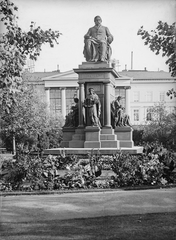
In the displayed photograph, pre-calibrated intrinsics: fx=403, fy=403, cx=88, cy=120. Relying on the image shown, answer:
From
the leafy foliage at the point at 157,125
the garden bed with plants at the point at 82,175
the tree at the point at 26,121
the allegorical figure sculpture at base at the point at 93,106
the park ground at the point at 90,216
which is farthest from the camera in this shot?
the leafy foliage at the point at 157,125

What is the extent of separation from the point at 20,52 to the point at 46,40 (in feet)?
2.90

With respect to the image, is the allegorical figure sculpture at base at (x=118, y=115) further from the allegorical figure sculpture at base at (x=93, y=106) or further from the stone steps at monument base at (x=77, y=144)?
the stone steps at monument base at (x=77, y=144)

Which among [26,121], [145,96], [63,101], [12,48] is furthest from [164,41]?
[63,101]

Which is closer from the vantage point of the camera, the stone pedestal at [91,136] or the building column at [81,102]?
the stone pedestal at [91,136]

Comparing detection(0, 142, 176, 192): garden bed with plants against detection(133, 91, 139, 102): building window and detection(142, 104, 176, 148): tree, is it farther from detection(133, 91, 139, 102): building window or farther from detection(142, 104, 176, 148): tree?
detection(133, 91, 139, 102): building window

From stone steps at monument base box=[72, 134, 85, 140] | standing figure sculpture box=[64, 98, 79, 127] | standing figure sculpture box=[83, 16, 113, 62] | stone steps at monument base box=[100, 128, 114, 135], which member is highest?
standing figure sculpture box=[83, 16, 113, 62]

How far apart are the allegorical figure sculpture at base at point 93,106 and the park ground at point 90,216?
7.97 m

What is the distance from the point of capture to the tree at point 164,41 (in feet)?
25.4

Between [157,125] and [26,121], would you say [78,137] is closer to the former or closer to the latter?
[26,121]

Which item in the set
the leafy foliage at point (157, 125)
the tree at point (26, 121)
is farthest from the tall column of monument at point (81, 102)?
the leafy foliage at point (157, 125)

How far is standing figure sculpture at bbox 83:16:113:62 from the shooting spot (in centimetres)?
1788

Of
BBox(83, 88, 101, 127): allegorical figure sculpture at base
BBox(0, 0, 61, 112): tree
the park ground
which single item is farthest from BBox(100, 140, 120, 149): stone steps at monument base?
BBox(0, 0, 61, 112): tree

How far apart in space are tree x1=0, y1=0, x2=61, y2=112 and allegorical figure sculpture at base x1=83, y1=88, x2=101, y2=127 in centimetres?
745

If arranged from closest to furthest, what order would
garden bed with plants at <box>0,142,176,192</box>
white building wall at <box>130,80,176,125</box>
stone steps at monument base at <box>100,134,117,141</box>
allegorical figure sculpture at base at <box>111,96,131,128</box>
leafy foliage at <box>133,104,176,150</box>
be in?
garden bed with plants at <box>0,142,176,192</box>
stone steps at monument base at <box>100,134,117,141</box>
allegorical figure sculpture at base at <box>111,96,131,128</box>
leafy foliage at <box>133,104,176,150</box>
white building wall at <box>130,80,176,125</box>
